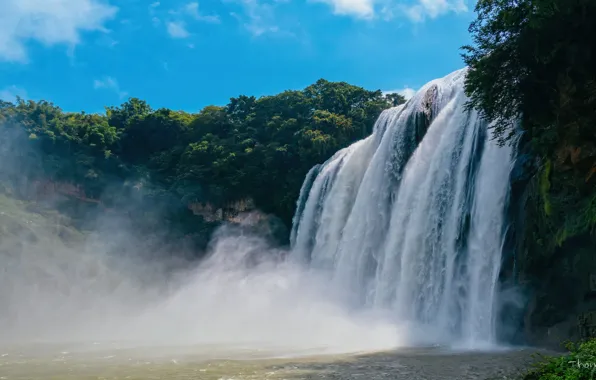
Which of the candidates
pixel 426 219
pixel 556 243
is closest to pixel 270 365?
pixel 556 243

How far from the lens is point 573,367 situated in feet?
20.3

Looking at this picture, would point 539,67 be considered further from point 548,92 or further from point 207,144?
point 207,144

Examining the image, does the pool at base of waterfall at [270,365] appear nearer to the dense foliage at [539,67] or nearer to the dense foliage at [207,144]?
the dense foliage at [539,67]

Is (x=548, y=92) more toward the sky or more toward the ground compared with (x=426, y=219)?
more toward the sky

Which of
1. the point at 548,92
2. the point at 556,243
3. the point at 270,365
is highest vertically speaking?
the point at 548,92

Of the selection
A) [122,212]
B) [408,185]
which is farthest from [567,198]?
[122,212]

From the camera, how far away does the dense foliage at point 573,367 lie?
19.4 ft

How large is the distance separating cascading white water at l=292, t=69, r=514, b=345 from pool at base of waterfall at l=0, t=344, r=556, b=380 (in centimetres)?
265

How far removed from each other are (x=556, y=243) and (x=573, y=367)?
6.54m

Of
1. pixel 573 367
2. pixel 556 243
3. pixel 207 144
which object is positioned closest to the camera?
pixel 573 367

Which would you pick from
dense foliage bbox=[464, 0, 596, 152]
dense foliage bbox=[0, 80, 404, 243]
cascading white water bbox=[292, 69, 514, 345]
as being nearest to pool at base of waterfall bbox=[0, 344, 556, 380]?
cascading white water bbox=[292, 69, 514, 345]

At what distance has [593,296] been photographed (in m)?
11.6

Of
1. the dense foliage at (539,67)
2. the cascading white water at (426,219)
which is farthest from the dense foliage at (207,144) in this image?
the dense foliage at (539,67)

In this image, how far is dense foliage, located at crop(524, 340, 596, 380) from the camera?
5918 millimetres
